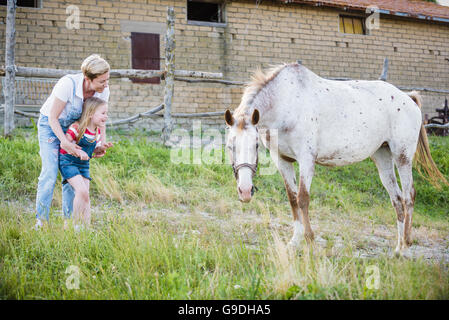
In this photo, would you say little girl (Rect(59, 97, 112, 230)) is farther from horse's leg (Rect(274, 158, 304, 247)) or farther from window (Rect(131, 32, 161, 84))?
window (Rect(131, 32, 161, 84))

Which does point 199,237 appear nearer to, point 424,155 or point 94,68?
point 94,68

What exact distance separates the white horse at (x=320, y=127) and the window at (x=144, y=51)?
29.7 ft

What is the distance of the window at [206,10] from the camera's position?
41.9 feet

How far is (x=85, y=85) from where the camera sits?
3217 millimetres

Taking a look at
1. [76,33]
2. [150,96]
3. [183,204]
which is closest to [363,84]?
[183,204]

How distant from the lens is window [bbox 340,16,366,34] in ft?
46.0

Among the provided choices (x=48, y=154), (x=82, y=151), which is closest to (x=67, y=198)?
(x=48, y=154)

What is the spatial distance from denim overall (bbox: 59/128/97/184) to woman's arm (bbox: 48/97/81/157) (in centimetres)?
21

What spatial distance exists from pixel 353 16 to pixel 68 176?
46.2 ft

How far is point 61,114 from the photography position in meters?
3.18

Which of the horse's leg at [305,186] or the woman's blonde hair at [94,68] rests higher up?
the woman's blonde hair at [94,68]

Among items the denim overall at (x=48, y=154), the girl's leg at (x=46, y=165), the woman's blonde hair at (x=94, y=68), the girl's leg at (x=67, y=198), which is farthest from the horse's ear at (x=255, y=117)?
the girl's leg at (x=67, y=198)

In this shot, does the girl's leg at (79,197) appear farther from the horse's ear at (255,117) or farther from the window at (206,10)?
the window at (206,10)

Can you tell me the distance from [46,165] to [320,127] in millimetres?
2663
